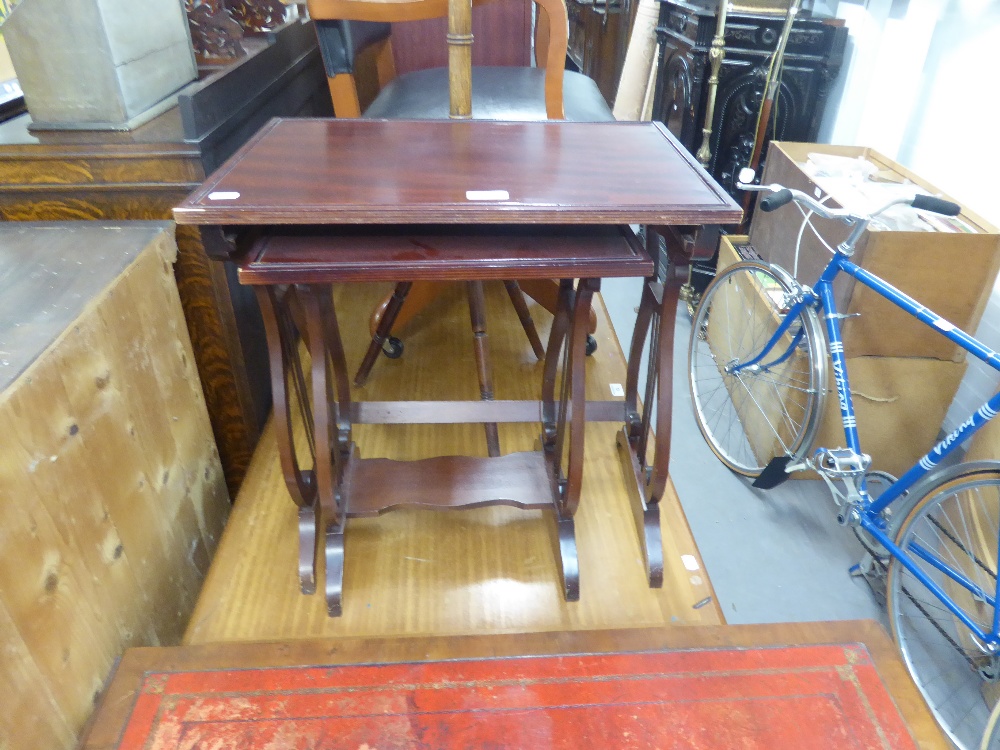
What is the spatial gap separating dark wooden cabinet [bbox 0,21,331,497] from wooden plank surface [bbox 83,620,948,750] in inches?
27.3

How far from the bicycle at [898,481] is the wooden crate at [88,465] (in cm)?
146

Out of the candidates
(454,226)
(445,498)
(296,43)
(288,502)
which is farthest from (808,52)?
(288,502)

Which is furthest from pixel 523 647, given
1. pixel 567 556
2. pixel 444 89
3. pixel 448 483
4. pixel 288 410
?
pixel 444 89

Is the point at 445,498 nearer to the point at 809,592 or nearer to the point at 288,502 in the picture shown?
the point at 288,502

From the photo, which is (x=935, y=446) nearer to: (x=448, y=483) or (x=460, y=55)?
(x=448, y=483)

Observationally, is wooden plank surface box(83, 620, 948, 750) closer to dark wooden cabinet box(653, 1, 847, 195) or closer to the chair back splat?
the chair back splat

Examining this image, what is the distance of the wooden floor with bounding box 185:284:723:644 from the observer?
136cm

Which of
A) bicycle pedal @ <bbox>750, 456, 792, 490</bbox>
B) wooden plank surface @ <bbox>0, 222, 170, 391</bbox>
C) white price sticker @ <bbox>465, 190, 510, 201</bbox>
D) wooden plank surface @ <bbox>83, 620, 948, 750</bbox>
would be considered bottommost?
bicycle pedal @ <bbox>750, 456, 792, 490</bbox>

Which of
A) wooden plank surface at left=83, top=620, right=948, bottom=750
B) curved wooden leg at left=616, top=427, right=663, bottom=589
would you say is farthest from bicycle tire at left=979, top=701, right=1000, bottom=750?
curved wooden leg at left=616, top=427, right=663, bottom=589

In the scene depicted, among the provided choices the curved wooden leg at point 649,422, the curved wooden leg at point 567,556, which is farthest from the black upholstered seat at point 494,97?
the curved wooden leg at point 567,556

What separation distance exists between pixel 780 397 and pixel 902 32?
137cm

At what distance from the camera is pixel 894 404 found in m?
1.99

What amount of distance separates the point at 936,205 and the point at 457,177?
113cm

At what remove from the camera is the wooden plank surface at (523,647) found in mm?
1151
